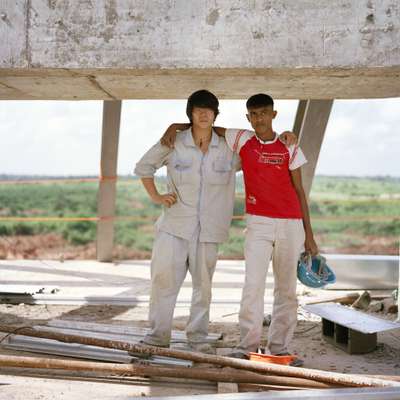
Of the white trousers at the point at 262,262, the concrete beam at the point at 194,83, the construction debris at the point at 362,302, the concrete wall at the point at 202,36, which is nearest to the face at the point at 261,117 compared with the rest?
the concrete beam at the point at 194,83

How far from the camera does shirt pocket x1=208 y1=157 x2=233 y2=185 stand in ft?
15.4

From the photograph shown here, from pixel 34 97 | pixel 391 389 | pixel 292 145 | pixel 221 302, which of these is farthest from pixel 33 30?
pixel 221 302

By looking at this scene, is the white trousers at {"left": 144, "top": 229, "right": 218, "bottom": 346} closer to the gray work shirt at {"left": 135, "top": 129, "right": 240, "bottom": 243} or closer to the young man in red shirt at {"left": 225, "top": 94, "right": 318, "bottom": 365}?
the gray work shirt at {"left": 135, "top": 129, "right": 240, "bottom": 243}

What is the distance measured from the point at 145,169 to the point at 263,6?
148cm

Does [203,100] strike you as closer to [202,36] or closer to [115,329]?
[202,36]

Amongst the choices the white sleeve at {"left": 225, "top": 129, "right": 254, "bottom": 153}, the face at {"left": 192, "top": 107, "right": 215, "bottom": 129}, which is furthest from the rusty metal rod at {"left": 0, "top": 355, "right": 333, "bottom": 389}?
the face at {"left": 192, "top": 107, "right": 215, "bottom": 129}

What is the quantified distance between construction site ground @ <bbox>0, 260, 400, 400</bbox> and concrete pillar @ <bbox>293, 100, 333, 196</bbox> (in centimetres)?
158

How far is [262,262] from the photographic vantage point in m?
4.59

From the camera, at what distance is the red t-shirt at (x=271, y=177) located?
4.56m

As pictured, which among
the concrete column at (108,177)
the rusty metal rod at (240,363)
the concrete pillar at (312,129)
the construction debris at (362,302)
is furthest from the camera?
the concrete column at (108,177)

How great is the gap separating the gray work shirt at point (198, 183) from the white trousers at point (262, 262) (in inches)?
10.6

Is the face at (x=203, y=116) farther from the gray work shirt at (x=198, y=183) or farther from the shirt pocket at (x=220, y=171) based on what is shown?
the shirt pocket at (x=220, y=171)

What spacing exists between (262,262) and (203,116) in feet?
3.65

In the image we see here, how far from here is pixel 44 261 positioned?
9.80 metres
